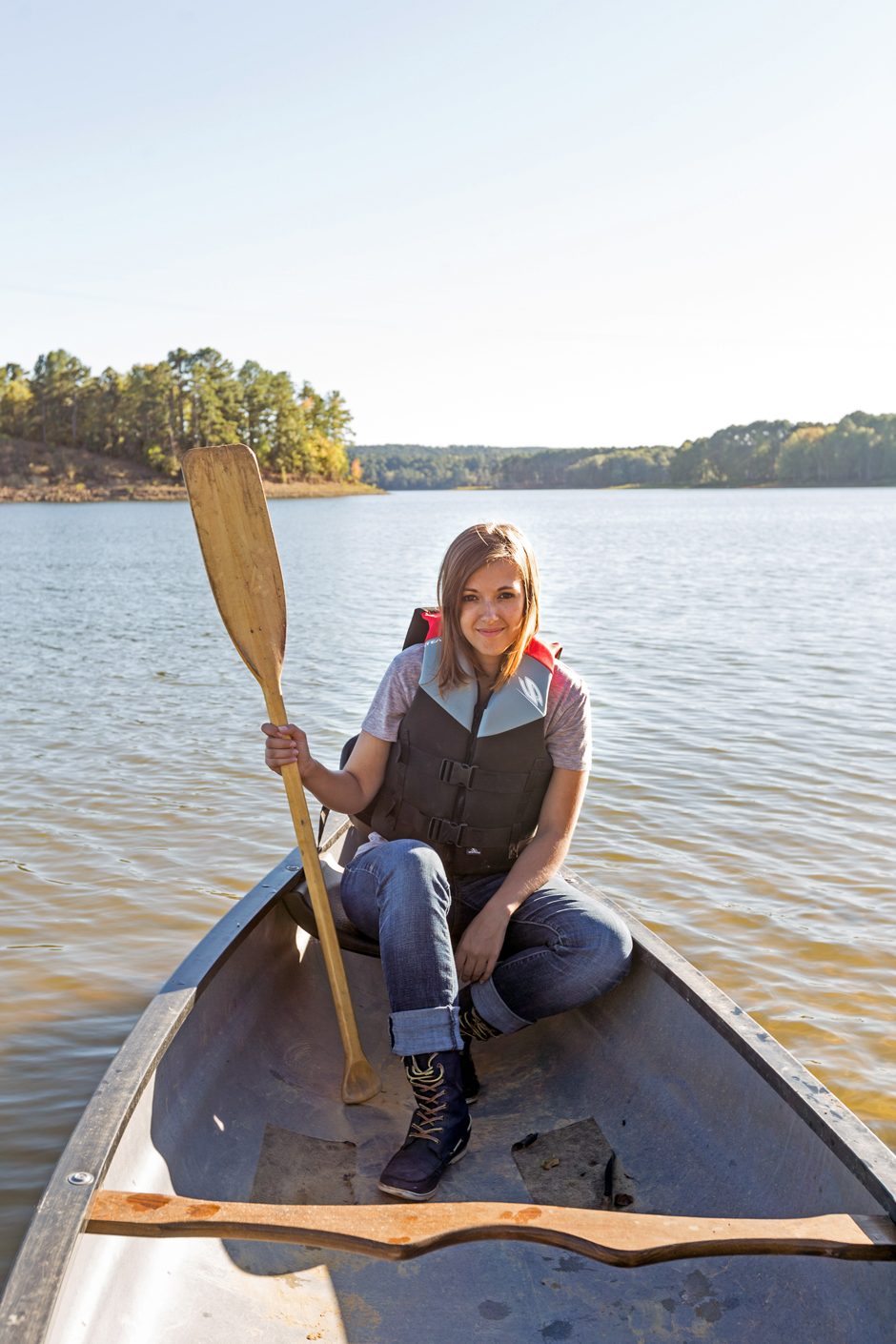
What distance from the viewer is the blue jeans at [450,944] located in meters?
2.46

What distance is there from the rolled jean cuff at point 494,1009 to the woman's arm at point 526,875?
7 cm

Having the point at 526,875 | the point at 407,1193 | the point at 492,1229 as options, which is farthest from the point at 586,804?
the point at 492,1229

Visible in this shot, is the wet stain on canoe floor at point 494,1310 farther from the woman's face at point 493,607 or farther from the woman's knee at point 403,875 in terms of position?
the woman's face at point 493,607

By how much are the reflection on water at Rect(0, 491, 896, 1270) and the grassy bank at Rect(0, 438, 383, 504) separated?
51981mm

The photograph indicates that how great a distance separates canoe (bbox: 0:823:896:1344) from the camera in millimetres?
1853

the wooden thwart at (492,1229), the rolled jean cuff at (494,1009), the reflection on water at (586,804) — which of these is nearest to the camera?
the wooden thwart at (492,1229)

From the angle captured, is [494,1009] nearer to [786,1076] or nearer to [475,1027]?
[475,1027]

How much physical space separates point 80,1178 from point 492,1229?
0.66m

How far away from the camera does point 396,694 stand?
9.45ft

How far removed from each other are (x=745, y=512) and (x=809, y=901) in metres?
49.0

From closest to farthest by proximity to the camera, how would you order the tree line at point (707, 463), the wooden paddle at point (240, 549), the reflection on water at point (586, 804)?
1. the wooden paddle at point (240, 549)
2. the reflection on water at point (586, 804)
3. the tree line at point (707, 463)

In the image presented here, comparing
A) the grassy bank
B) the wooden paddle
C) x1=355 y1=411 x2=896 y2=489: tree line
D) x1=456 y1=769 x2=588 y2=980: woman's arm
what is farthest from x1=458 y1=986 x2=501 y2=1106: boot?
x1=355 y1=411 x2=896 y2=489: tree line

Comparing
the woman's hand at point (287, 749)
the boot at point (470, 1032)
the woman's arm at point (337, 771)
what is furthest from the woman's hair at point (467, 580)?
the boot at point (470, 1032)

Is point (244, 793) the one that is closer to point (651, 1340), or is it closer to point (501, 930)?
point (501, 930)
